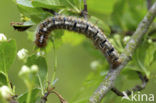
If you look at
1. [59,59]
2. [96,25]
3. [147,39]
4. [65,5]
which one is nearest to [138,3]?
[147,39]

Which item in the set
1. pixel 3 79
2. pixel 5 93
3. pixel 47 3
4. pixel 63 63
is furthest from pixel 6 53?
pixel 63 63

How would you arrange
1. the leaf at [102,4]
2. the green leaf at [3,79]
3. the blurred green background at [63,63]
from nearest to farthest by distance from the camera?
1. the green leaf at [3,79]
2. the leaf at [102,4]
3. the blurred green background at [63,63]

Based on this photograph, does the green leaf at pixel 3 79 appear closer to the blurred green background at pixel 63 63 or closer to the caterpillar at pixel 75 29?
the caterpillar at pixel 75 29

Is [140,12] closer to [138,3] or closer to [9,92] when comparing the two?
[138,3]

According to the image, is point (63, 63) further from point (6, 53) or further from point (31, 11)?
point (6, 53)

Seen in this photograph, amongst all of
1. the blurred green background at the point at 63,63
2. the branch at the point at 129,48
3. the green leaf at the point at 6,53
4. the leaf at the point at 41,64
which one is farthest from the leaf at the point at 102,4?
the green leaf at the point at 6,53

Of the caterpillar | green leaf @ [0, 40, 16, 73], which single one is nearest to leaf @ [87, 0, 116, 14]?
the caterpillar
